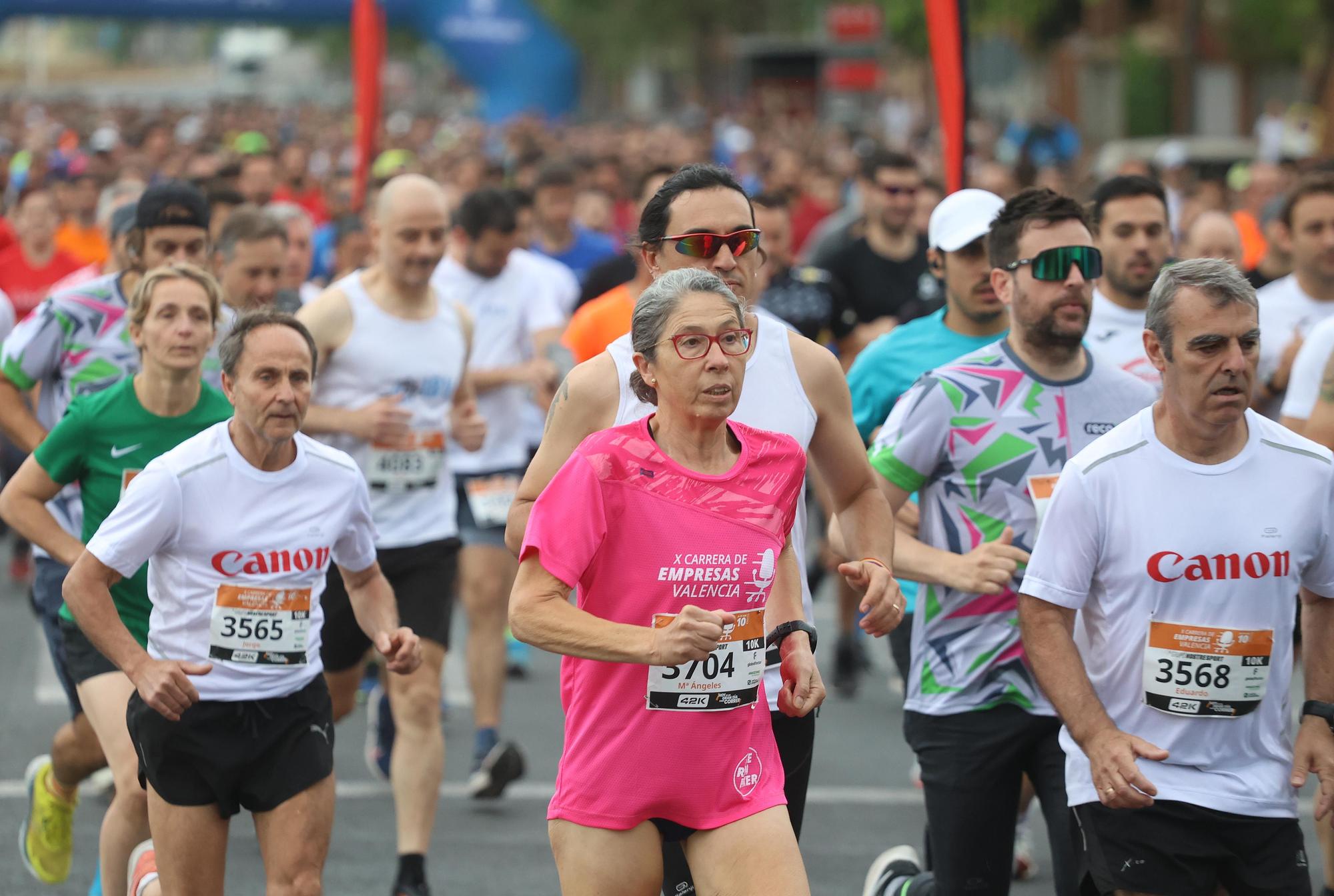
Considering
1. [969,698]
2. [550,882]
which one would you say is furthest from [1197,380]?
[550,882]

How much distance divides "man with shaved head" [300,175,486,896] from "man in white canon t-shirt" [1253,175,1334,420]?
2.86m

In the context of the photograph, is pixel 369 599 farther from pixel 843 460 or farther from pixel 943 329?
pixel 943 329

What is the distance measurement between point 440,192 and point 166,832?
298cm

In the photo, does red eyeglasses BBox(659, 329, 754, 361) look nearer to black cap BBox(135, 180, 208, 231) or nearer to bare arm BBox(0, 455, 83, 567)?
bare arm BBox(0, 455, 83, 567)

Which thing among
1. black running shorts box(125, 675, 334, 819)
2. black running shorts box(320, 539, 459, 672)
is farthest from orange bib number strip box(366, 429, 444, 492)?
black running shorts box(125, 675, 334, 819)

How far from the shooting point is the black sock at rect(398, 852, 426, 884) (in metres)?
6.32

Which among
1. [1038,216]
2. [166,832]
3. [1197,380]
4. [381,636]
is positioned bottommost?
[166,832]

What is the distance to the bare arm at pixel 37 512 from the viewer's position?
5.43 m

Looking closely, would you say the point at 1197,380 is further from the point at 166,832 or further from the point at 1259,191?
the point at 1259,191

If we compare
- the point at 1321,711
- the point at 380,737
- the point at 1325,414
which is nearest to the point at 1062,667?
the point at 1321,711

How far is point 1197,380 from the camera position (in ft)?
14.2

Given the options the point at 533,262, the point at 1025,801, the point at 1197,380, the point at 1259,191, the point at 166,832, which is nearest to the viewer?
the point at 1197,380

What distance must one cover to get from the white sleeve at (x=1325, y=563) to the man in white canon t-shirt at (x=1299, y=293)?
2920 millimetres

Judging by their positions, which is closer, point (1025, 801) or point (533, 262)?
point (1025, 801)
